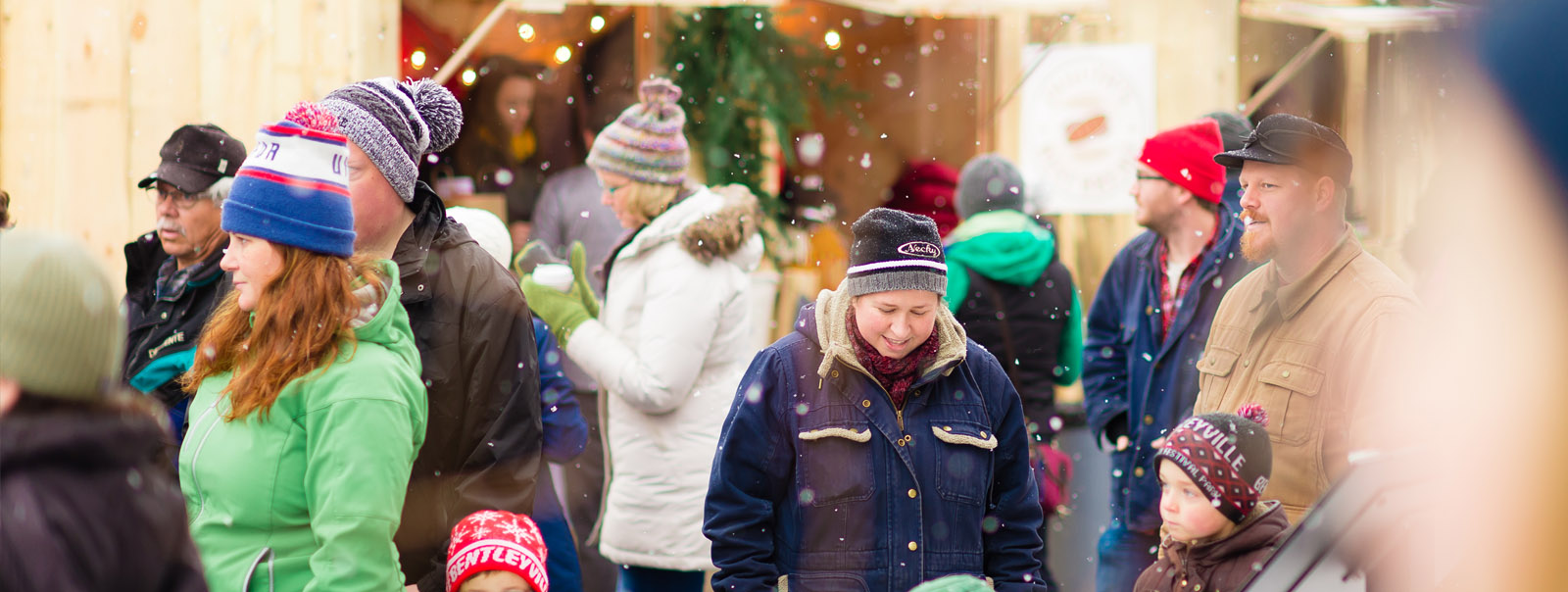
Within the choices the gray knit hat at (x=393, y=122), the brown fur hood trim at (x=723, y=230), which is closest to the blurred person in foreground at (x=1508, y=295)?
the gray knit hat at (x=393, y=122)

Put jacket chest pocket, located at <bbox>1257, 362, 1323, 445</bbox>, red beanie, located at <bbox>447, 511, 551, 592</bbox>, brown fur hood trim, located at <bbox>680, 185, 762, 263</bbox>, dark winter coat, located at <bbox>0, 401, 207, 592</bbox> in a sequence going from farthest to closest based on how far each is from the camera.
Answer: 1. brown fur hood trim, located at <bbox>680, 185, 762, 263</bbox>
2. jacket chest pocket, located at <bbox>1257, 362, 1323, 445</bbox>
3. red beanie, located at <bbox>447, 511, 551, 592</bbox>
4. dark winter coat, located at <bbox>0, 401, 207, 592</bbox>

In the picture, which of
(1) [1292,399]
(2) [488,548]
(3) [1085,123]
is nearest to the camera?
(2) [488,548]

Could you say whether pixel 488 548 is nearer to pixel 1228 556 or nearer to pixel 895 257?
pixel 895 257

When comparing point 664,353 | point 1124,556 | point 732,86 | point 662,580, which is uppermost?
point 732,86

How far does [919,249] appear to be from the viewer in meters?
3.00

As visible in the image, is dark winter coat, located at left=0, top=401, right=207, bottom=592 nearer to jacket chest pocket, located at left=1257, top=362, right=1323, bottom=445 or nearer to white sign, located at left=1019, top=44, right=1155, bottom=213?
jacket chest pocket, located at left=1257, top=362, right=1323, bottom=445

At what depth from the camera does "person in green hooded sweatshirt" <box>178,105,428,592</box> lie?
235cm

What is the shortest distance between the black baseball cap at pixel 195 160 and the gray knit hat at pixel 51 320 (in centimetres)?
251

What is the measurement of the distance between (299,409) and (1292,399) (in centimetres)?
226

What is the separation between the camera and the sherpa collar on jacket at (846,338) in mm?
2947

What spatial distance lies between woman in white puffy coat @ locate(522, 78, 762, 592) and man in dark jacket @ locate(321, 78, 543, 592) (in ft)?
3.99

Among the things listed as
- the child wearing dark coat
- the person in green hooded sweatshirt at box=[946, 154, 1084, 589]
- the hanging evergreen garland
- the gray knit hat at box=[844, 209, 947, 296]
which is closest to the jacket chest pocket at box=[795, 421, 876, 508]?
the gray knit hat at box=[844, 209, 947, 296]

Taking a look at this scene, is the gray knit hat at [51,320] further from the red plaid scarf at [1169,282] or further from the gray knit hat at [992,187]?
the gray knit hat at [992,187]

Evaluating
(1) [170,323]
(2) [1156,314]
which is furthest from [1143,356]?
(1) [170,323]
